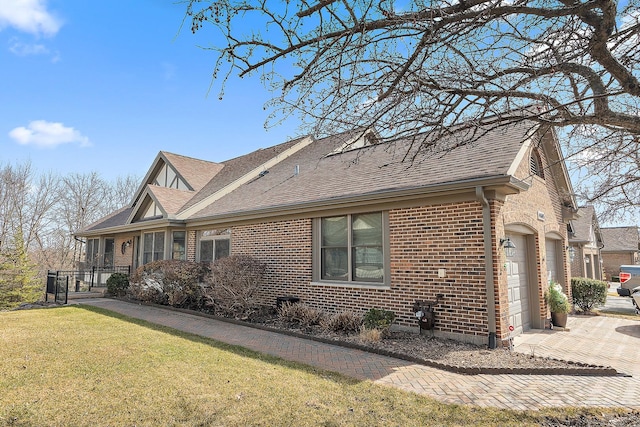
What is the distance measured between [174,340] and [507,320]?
22.2 feet

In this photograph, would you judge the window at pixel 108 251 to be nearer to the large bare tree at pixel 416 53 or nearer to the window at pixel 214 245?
the window at pixel 214 245

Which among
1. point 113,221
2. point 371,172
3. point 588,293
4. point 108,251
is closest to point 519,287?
point 371,172

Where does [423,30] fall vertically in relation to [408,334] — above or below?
above

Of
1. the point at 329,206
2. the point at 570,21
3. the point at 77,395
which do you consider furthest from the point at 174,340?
the point at 570,21

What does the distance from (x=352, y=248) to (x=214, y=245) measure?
638cm

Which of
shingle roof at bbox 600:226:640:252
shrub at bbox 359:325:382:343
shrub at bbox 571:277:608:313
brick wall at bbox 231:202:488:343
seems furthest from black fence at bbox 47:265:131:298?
shingle roof at bbox 600:226:640:252

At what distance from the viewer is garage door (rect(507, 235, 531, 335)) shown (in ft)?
27.3

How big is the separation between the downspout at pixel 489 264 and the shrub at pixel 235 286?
20.0 ft

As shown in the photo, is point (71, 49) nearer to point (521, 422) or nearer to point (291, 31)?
point (291, 31)

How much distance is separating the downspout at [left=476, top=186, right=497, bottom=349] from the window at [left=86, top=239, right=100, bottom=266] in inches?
831

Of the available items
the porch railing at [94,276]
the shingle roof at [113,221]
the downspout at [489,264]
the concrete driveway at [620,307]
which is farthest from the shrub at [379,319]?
the shingle roof at [113,221]

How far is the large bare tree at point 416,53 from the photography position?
3623 mm

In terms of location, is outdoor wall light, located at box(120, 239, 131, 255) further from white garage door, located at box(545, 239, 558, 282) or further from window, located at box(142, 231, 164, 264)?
white garage door, located at box(545, 239, 558, 282)

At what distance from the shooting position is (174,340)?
7.55 m
